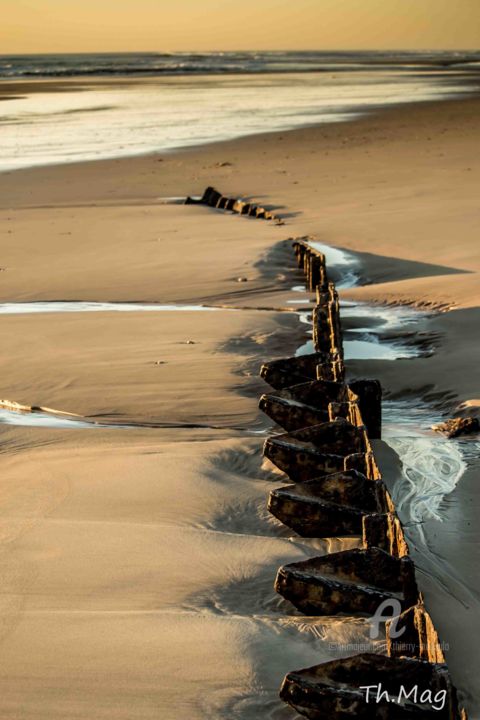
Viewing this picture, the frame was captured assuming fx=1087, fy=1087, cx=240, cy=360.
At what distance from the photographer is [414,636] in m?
2.77

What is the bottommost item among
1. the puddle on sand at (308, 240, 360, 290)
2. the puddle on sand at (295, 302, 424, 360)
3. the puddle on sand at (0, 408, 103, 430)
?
the puddle on sand at (0, 408, 103, 430)

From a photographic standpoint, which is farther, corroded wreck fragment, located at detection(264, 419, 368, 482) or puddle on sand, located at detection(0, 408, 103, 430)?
puddle on sand, located at detection(0, 408, 103, 430)

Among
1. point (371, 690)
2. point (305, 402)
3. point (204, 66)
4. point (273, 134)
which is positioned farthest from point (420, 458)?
point (204, 66)

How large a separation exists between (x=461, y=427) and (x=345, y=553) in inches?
84.1

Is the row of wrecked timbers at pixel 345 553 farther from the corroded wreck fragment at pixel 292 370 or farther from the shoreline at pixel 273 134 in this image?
the shoreline at pixel 273 134

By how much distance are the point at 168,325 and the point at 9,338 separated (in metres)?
1.04

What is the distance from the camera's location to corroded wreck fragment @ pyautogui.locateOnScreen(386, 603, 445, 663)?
2.59 m

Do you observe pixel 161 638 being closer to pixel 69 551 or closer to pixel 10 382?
pixel 69 551

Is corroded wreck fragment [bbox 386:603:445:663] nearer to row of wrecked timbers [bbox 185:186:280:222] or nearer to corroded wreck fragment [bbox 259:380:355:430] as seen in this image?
corroded wreck fragment [bbox 259:380:355:430]

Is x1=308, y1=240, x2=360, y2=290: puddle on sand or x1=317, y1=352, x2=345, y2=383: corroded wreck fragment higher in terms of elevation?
x1=308, y1=240, x2=360, y2=290: puddle on sand

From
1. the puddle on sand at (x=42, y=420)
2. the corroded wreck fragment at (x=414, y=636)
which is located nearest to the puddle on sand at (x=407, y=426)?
the corroded wreck fragment at (x=414, y=636)

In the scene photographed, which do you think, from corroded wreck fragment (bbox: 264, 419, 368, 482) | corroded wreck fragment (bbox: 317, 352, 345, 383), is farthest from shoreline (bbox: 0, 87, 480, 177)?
corroded wreck fragment (bbox: 264, 419, 368, 482)

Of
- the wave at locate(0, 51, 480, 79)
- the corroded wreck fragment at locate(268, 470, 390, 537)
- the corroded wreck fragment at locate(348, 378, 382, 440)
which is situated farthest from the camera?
the wave at locate(0, 51, 480, 79)

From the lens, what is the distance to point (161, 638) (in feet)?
10.4
